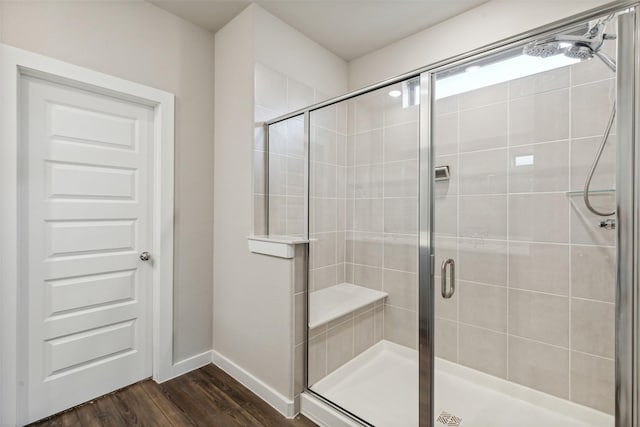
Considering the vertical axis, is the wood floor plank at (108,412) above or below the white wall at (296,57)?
below

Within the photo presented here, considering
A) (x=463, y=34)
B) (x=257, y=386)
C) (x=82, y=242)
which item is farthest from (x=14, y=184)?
(x=463, y=34)

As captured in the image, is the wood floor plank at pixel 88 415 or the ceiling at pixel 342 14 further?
the ceiling at pixel 342 14

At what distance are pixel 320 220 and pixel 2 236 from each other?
1.68 metres

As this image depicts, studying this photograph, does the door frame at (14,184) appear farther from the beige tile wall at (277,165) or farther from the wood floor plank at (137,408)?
the beige tile wall at (277,165)

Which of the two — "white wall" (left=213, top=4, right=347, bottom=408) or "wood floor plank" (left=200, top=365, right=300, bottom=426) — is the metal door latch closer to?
"white wall" (left=213, top=4, right=347, bottom=408)

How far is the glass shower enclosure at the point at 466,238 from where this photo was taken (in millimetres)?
1420

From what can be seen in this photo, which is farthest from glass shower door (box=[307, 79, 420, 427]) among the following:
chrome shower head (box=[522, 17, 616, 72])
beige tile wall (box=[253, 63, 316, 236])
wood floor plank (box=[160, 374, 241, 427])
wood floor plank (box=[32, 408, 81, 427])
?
wood floor plank (box=[32, 408, 81, 427])

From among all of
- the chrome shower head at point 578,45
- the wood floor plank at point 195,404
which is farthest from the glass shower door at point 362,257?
the chrome shower head at point 578,45

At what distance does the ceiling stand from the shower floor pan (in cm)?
229

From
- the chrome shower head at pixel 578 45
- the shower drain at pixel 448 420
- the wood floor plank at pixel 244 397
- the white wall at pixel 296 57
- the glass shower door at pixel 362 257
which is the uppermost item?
the white wall at pixel 296 57

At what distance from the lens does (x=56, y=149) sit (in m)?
1.70

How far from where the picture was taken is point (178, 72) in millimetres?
2150

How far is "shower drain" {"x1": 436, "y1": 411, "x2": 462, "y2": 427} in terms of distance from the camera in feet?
5.36

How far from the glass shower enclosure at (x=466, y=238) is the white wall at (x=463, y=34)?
21.2 inches
